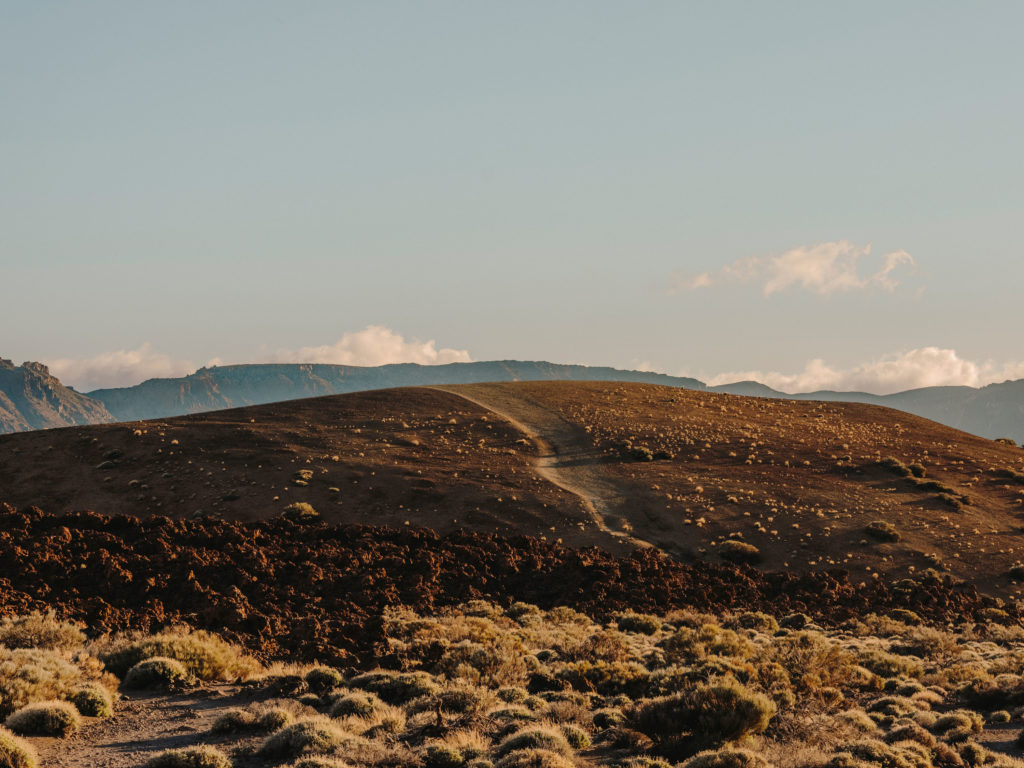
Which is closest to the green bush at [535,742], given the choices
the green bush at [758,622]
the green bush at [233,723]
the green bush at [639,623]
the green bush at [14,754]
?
the green bush at [233,723]

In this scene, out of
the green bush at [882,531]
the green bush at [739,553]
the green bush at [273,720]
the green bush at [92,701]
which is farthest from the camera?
the green bush at [882,531]

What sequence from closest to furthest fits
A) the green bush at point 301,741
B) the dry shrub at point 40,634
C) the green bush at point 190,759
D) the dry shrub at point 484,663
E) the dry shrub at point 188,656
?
the green bush at point 190,759 → the green bush at point 301,741 → the dry shrub at point 188,656 → the dry shrub at point 40,634 → the dry shrub at point 484,663

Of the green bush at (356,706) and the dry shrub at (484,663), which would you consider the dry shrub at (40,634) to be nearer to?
the green bush at (356,706)

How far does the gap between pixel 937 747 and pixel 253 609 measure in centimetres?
2066

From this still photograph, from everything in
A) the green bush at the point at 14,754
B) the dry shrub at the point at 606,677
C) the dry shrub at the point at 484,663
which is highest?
the green bush at the point at 14,754

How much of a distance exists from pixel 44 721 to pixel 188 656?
5763 millimetres

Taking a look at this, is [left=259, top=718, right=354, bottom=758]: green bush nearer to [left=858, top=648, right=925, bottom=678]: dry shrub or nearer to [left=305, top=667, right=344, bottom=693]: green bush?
[left=305, top=667, right=344, bottom=693]: green bush

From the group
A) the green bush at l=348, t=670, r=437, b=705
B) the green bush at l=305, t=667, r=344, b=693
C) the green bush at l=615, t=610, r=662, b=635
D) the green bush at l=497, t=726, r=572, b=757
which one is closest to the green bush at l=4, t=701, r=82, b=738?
the green bush at l=305, t=667, r=344, b=693

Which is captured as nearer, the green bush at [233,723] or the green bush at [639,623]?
the green bush at [233,723]

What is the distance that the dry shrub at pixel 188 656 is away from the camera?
2033 centimetres

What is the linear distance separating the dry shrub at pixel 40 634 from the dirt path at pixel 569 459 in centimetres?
3233

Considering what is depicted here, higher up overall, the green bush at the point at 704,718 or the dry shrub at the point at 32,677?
the dry shrub at the point at 32,677

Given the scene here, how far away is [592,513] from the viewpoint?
5391cm

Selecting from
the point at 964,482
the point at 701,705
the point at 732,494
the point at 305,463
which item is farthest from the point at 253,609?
the point at 964,482
